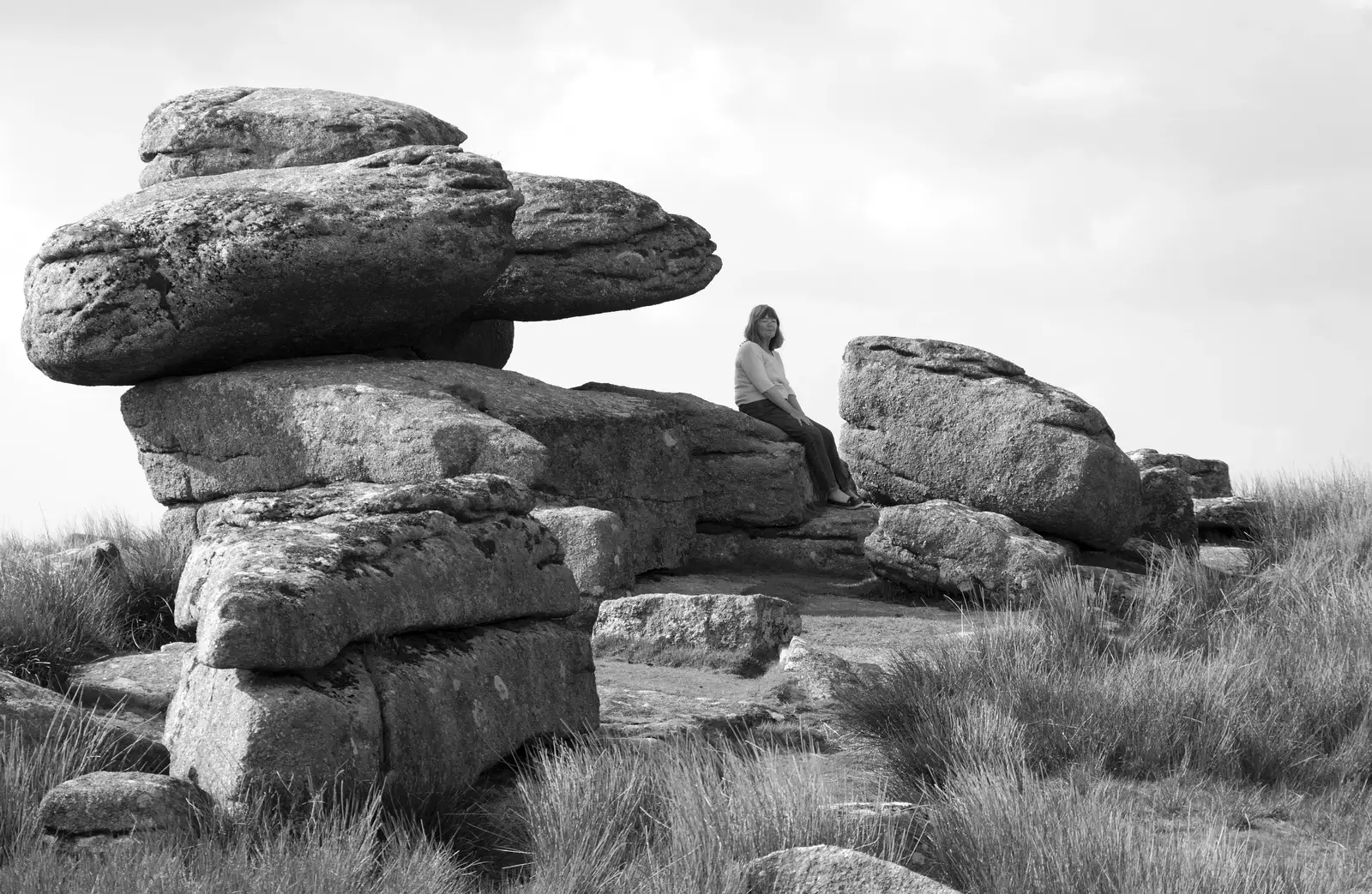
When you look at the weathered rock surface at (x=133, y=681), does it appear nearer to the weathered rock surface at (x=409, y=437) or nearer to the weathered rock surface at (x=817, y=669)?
the weathered rock surface at (x=409, y=437)

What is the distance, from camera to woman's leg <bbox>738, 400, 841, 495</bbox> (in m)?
14.9

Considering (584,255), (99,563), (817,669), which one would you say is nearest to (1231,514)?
(584,255)

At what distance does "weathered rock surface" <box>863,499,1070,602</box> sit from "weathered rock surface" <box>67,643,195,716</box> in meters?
5.86

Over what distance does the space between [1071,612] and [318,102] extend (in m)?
8.95

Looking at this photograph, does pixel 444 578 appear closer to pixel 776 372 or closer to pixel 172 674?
pixel 172 674

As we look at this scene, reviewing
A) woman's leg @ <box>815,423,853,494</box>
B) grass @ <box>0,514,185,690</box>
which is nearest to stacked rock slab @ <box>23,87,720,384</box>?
grass @ <box>0,514,185,690</box>

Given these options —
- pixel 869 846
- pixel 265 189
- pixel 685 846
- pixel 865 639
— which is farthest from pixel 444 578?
pixel 265 189

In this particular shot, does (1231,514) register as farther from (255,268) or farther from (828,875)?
(828,875)

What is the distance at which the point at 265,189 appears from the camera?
40.8ft

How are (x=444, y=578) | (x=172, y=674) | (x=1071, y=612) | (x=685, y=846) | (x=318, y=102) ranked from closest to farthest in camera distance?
1. (x=685, y=846)
2. (x=444, y=578)
3. (x=172, y=674)
4. (x=1071, y=612)
5. (x=318, y=102)

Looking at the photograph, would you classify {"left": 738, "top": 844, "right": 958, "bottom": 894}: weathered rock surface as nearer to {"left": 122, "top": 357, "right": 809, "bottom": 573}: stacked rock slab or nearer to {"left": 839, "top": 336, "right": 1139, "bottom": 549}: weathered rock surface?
{"left": 122, "top": 357, "right": 809, "bottom": 573}: stacked rock slab

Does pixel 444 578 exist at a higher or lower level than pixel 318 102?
lower

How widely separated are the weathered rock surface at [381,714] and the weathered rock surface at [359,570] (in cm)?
11

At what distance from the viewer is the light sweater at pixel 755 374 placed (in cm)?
1506
